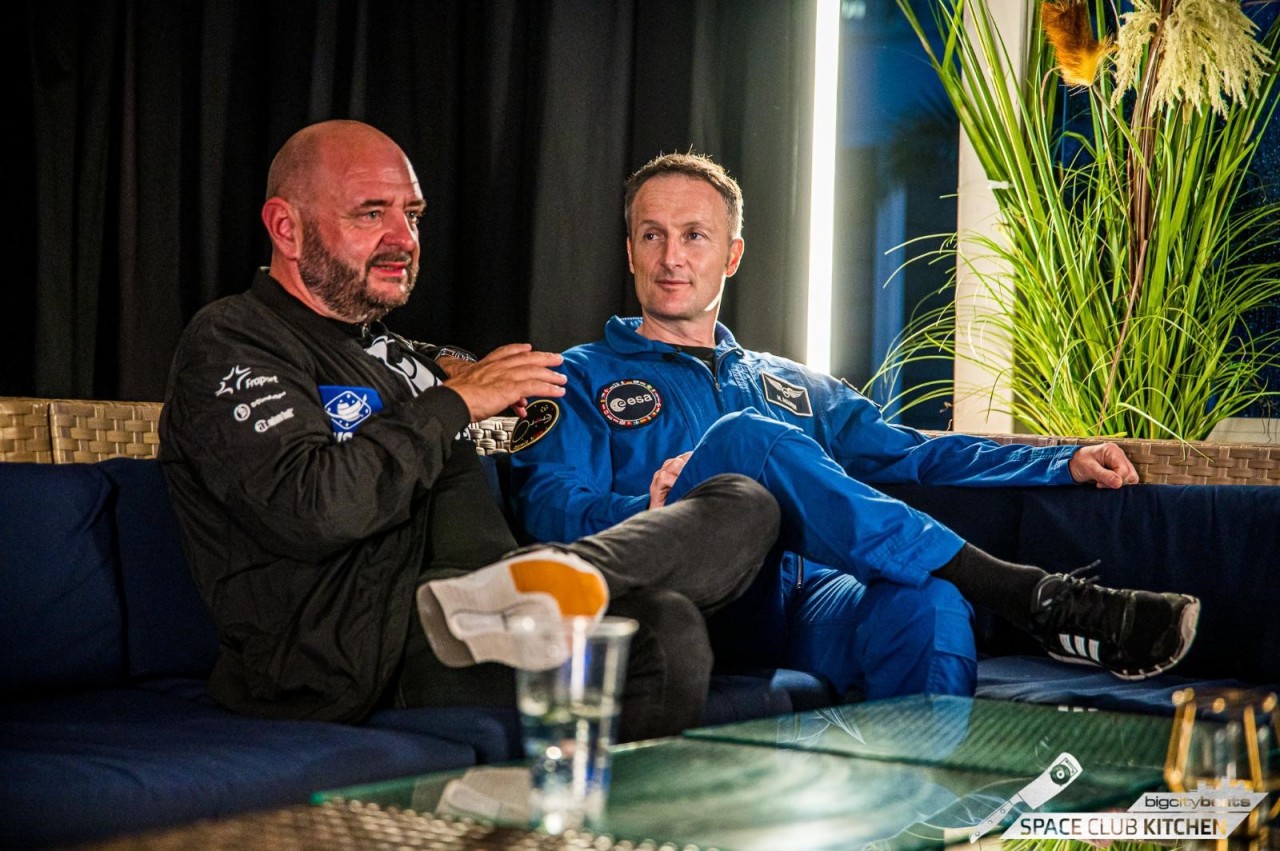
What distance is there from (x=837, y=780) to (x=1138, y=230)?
2023 mm

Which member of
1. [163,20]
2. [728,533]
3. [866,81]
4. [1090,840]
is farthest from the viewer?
[866,81]

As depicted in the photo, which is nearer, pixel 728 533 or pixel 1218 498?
pixel 728 533

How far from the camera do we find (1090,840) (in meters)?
1.19

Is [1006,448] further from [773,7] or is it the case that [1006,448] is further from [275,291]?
[773,7]

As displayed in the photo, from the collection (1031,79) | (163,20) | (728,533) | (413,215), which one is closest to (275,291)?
(413,215)

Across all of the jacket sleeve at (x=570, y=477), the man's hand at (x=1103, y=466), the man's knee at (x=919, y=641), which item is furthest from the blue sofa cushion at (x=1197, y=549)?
the jacket sleeve at (x=570, y=477)

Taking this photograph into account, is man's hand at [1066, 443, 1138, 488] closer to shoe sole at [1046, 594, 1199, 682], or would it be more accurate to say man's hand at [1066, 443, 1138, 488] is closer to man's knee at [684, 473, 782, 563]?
shoe sole at [1046, 594, 1199, 682]

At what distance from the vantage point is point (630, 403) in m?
2.38

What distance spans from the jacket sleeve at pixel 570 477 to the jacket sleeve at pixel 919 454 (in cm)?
45

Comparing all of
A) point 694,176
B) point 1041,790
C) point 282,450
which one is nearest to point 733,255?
point 694,176


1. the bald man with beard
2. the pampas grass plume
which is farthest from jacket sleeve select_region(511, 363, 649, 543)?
the pampas grass plume

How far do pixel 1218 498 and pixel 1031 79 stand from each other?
4.77 ft

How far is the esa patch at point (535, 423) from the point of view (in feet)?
7.50

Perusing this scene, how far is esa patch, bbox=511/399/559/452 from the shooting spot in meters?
2.29
